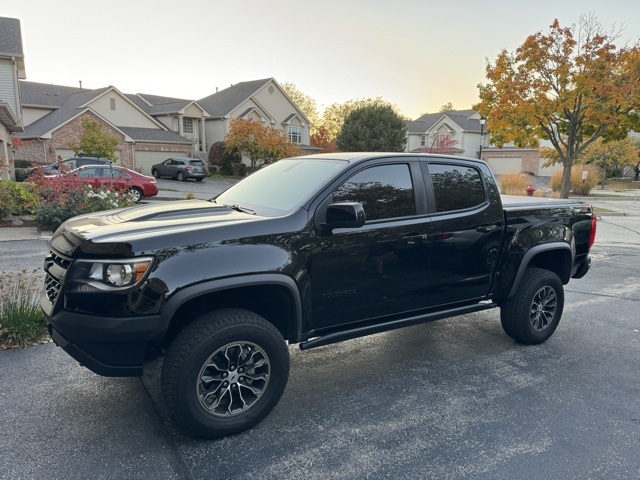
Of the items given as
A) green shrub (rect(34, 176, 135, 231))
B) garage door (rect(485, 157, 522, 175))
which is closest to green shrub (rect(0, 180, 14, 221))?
green shrub (rect(34, 176, 135, 231))

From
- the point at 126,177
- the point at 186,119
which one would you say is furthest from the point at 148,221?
the point at 186,119

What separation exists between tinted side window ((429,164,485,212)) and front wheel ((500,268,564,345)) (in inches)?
42.0

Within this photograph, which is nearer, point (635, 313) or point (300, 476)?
point (300, 476)

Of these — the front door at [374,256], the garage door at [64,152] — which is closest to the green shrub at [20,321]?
the front door at [374,256]

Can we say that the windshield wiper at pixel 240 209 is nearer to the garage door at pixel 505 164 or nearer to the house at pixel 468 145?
the house at pixel 468 145

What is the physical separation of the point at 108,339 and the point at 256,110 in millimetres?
41536

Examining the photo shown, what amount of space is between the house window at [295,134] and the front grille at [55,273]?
43276 millimetres

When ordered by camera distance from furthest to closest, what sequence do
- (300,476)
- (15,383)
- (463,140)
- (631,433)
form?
(463,140), (15,383), (631,433), (300,476)

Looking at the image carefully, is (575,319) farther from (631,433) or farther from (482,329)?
(631,433)

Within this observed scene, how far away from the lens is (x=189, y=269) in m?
3.02

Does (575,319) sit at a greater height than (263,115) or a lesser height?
lesser

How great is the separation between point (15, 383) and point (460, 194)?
4.16m

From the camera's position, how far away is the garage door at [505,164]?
175 ft

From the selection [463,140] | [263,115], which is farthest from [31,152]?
[463,140]
